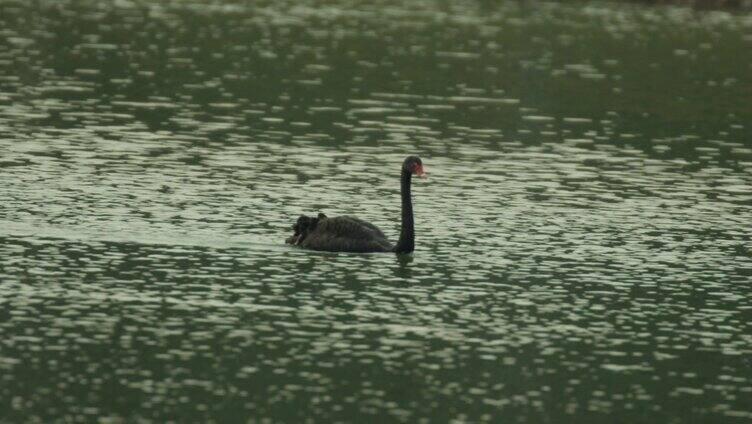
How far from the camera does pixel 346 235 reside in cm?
2419

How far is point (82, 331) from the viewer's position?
63.6ft

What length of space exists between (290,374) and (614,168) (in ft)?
55.9

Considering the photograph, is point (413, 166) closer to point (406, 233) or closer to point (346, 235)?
point (406, 233)

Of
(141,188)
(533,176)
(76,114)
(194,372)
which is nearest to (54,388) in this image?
(194,372)

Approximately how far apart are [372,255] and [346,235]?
0.51 meters

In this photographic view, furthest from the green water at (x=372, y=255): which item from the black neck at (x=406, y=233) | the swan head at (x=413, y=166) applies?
the swan head at (x=413, y=166)

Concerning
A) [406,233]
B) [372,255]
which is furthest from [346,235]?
[406,233]

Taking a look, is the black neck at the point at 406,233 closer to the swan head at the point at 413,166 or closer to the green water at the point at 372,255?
the green water at the point at 372,255

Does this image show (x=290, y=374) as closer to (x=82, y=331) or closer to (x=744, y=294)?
(x=82, y=331)

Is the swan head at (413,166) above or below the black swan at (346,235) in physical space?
above

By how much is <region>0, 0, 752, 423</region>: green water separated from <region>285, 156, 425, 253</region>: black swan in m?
→ 0.21

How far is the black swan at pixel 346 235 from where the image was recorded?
952 inches

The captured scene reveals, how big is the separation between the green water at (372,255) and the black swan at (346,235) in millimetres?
210

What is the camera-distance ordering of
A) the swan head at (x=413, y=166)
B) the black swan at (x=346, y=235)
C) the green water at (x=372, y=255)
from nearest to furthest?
the green water at (x=372, y=255)
the black swan at (x=346, y=235)
the swan head at (x=413, y=166)
